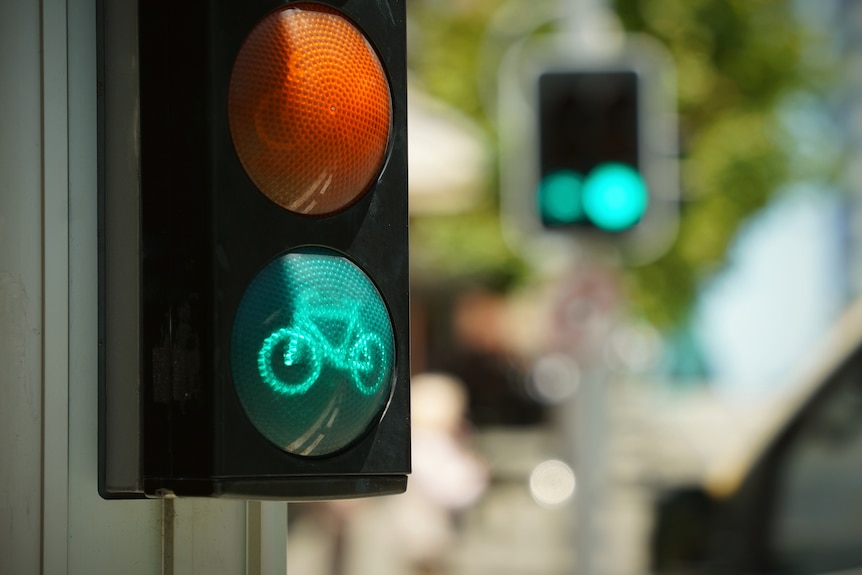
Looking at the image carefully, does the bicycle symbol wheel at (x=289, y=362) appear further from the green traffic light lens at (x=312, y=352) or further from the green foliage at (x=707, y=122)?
the green foliage at (x=707, y=122)

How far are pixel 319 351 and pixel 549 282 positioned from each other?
1541cm

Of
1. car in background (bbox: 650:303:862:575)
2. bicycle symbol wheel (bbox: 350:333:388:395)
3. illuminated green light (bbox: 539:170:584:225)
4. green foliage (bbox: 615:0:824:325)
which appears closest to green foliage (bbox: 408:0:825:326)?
green foliage (bbox: 615:0:824:325)

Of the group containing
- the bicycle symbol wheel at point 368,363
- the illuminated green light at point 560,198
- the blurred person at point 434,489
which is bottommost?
the blurred person at point 434,489

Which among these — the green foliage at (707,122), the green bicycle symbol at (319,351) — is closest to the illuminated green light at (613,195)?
the green bicycle symbol at (319,351)

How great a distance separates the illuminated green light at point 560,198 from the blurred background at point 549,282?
144 mm

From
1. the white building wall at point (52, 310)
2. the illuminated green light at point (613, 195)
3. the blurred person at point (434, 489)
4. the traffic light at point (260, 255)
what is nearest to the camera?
the traffic light at point (260, 255)

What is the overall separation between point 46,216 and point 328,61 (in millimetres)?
450

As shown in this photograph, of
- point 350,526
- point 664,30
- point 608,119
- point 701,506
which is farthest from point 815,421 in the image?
point 664,30

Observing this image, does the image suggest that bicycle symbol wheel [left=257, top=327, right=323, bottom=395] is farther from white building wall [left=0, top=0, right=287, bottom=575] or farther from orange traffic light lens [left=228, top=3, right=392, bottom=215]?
white building wall [left=0, top=0, right=287, bottom=575]

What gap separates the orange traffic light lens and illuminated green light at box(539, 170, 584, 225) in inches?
172

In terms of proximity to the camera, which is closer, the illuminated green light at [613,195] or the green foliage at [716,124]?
the illuminated green light at [613,195]

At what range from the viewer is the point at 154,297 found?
163cm

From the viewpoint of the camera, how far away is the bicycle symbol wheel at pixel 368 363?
163 centimetres

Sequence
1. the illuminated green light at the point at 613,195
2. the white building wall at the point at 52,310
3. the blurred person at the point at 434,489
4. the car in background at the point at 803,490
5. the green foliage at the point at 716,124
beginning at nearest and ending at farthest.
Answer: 1. the white building wall at the point at 52,310
2. the car in background at the point at 803,490
3. the illuminated green light at the point at 613,195
4. the blurred person at the point at 434,489
5. the green foliage at the point at 716,124
